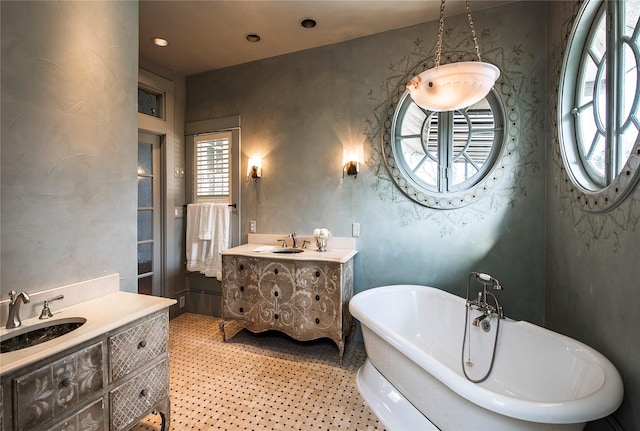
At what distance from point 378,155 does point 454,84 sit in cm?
134

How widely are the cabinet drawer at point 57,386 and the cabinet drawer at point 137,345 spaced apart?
6 cm

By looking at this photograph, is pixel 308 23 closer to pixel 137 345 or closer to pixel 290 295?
pixel 290 295

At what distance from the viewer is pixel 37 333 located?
1.38 m

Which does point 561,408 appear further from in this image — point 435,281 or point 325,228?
point 325,228

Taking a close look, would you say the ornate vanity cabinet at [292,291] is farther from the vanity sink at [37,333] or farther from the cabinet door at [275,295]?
the vanity sink at [37,333]

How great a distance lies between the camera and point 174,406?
6.48ft

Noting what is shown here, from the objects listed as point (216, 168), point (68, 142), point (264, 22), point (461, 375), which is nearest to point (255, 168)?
point (216, 168)

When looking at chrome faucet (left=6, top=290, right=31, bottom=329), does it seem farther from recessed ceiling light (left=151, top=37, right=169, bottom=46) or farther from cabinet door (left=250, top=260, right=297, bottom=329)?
recessed ceiling light (left=151, top=37, right=169, bottom=46)

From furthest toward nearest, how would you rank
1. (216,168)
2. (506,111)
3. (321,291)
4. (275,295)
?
(216,168), (275,295), (321,291), (506,111)

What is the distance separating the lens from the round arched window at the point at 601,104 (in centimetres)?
150

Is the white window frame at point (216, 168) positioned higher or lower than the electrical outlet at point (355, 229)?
higher

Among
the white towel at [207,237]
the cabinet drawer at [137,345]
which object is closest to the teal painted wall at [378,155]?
the white towel at [207,237]

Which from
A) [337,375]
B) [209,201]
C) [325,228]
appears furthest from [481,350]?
[209,201]

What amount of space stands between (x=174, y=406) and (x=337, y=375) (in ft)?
3.92
